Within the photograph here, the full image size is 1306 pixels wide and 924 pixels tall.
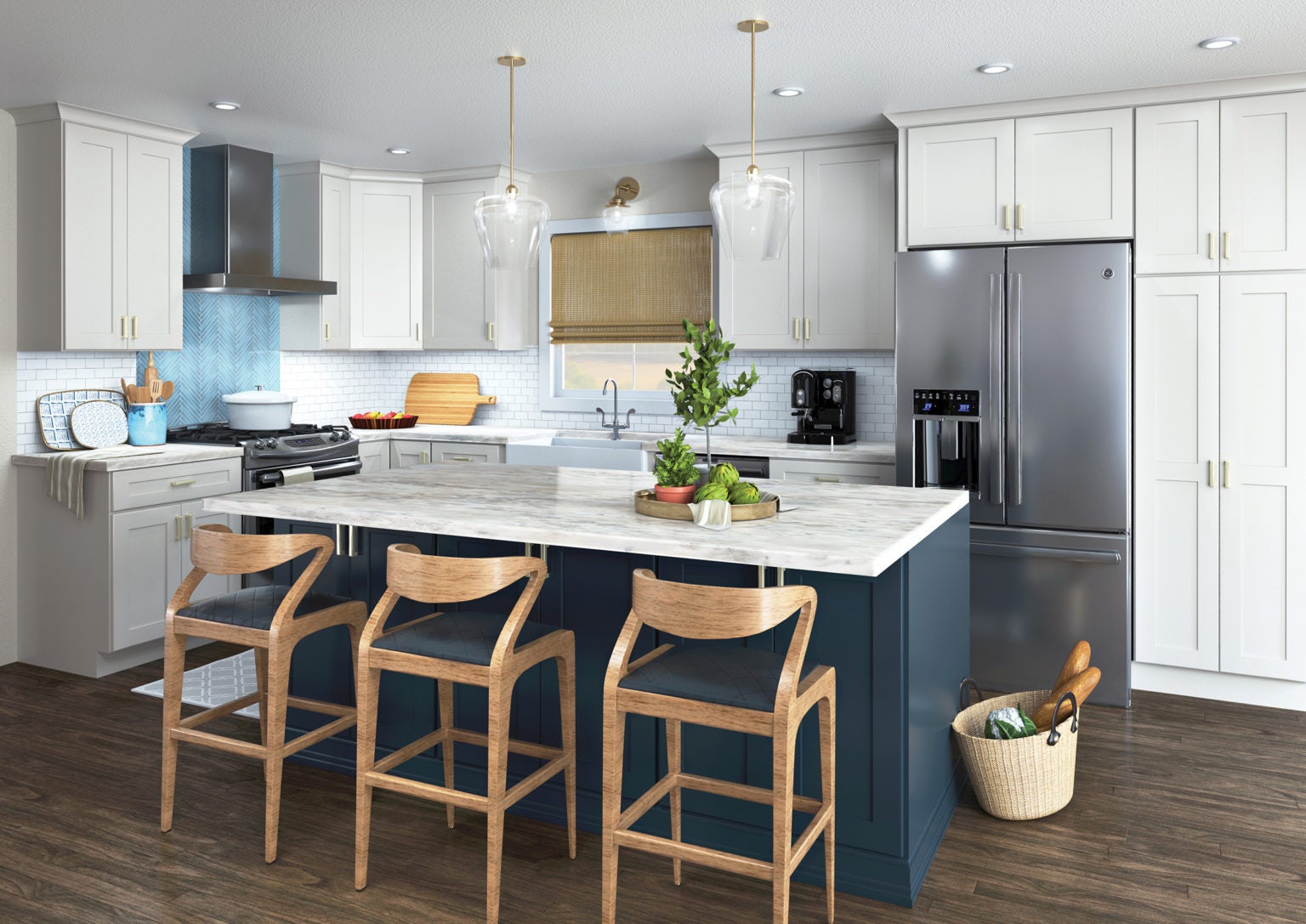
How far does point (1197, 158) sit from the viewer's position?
4254 mm

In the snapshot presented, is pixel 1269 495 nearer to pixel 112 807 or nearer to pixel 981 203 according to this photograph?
pixel 981 203

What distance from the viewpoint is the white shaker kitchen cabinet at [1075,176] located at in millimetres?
4363

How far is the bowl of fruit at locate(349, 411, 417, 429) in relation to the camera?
628 cm

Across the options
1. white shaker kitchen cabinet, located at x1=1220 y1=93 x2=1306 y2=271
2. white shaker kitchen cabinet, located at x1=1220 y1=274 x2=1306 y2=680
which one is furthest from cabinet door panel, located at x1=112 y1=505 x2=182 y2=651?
white shaker kitchen cabinet, located at x1=1220 y1=93 x2=1306 y2=271

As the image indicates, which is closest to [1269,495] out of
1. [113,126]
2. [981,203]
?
[981,203]

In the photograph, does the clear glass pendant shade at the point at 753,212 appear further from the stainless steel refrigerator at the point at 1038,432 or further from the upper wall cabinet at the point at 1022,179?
the upper wall cabinet at the point at 1022,179

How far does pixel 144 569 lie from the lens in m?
4.74

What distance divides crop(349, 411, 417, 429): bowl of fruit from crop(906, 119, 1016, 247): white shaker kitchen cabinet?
3.30 metres

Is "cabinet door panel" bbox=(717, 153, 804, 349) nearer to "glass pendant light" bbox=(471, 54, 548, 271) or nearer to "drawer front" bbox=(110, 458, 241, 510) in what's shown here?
"glass pendant light" bbox=(471, 54, 548, 271)

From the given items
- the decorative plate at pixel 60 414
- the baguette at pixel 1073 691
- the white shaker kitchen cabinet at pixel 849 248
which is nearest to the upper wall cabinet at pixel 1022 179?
the white shaker kitchen cabinet at pixel 849 248

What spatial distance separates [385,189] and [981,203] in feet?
11.5

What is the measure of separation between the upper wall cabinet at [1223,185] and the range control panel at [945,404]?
0.89 metres

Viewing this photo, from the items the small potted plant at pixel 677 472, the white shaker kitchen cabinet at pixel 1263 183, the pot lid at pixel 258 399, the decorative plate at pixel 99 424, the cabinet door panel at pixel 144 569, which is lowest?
the cabinet door panel at pixel 144 569

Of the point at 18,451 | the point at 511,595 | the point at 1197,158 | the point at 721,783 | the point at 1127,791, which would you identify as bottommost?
the point at 1127,791
